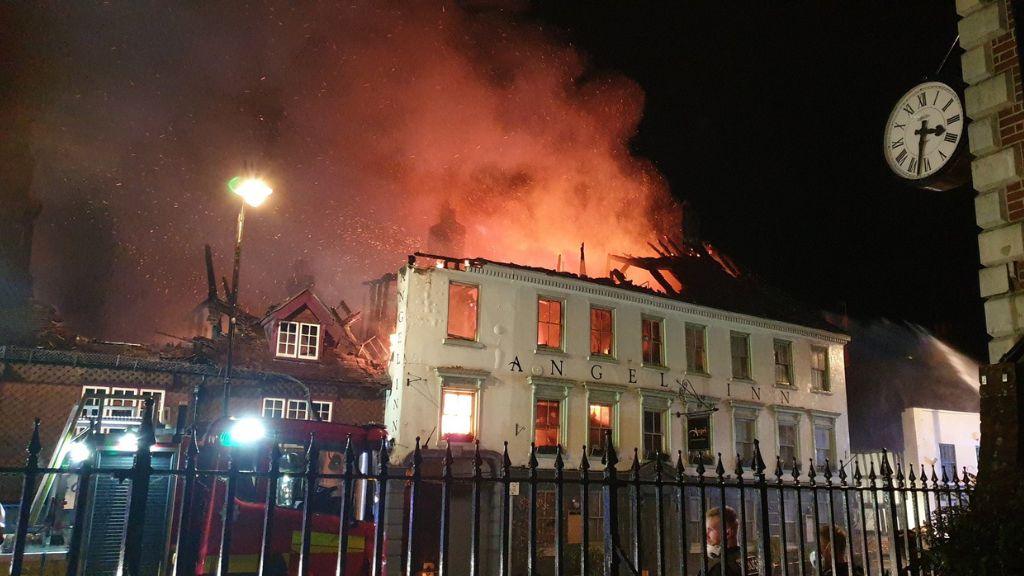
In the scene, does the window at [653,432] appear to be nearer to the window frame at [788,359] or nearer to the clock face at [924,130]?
the window frame at [788,359]

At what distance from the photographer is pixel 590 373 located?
24.4m

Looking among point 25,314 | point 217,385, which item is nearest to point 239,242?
point 217,385

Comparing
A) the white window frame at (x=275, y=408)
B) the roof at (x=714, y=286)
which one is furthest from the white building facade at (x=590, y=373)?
the white window frame at (x=275, y=408)

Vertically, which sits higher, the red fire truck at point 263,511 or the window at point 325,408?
the window at point 325,408

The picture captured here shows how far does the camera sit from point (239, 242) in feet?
49.4

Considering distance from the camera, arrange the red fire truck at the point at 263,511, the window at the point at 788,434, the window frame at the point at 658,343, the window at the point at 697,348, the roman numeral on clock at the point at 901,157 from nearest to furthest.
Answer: the roman numeral on clock at the point at 901,157, the red fire truck at the point at 263,511, the window frame at the point at 658,343, the window at the point at 697,348, the window at the point at 788,434

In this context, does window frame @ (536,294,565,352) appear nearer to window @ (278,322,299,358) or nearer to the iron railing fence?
the iron railing fence

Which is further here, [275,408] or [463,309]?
[463,309]

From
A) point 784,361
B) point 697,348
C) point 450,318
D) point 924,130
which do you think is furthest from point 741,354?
point 924,130

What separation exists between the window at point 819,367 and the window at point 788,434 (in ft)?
7.58

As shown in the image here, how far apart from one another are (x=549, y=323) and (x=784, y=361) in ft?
37.8

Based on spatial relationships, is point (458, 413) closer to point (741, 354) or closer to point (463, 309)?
point (463, 309)

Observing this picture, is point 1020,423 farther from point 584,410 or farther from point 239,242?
point 584,410

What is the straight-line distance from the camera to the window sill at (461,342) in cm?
2227
